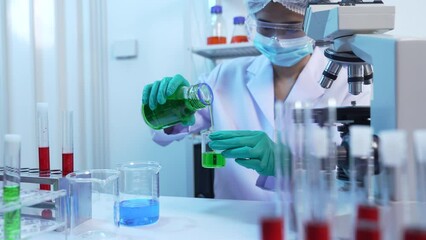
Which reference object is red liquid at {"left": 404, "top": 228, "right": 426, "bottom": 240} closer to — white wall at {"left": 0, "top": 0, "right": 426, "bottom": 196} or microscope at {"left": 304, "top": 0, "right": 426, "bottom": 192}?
microscope at {"left": 304, "top": 0, "right": 426, "bottom": 192}

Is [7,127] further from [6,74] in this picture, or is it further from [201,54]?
[201,54]

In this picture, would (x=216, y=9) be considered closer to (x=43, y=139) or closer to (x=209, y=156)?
(x=209, y=156)

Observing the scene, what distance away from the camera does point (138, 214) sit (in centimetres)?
80

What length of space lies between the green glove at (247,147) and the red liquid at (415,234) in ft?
2.15

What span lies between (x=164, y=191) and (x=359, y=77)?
1.58m

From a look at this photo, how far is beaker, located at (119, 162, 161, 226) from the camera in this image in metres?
0.81

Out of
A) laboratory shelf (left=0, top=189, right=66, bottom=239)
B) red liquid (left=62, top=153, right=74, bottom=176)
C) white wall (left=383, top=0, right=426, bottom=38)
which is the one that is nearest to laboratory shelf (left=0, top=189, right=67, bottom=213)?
laboratory shelf (left=0, top=189, right=66, bottom=239)

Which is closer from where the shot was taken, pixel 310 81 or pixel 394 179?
pixel 394 179

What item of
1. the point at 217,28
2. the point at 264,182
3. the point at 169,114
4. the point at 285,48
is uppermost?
the point at 217,28

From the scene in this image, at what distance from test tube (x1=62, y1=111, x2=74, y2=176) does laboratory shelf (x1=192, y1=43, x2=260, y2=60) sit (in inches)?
42.9

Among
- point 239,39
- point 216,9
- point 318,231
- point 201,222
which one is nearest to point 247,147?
point 201,222

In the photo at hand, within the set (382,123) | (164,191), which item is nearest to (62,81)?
(164,191)

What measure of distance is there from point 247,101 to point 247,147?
1.84 feet

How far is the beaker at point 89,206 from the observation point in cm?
74
